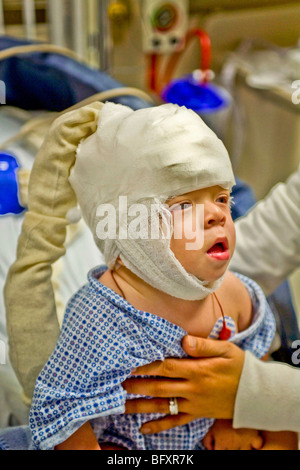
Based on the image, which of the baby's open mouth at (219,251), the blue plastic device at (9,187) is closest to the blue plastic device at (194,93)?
the blue plastic device at (9,187)

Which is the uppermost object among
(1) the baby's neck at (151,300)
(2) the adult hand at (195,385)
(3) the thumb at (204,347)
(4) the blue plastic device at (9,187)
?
(4) the blue plastic device at (9,187)

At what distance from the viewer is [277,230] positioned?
74 centimetres

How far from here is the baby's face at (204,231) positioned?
0.47 metres

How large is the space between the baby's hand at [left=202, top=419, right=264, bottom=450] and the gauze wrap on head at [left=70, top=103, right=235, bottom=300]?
18 cm

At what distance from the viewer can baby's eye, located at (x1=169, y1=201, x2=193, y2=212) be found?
18.3 inches

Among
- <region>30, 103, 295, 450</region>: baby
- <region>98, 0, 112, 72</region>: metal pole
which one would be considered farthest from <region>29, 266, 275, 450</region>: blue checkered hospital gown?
<region>98, 0, 112, 72</region>: metal pole

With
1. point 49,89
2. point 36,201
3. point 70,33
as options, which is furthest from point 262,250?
point 70,33

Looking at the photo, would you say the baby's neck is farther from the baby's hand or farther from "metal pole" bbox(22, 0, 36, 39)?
"metal pole" bbox(22, 0, 36, 39)

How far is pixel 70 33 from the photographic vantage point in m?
1.53

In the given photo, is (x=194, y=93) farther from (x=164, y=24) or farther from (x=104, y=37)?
(x=164, y=24)

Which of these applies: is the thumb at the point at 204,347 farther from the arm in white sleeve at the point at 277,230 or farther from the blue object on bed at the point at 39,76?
the blue object on bed at the point at 39,76

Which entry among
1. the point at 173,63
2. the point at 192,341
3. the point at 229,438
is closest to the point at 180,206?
the point at 192,341

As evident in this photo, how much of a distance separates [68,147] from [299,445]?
0.38m

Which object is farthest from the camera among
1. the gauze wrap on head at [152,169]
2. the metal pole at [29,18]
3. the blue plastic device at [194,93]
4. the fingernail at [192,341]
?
the metal pole at [29,18]
